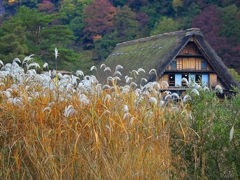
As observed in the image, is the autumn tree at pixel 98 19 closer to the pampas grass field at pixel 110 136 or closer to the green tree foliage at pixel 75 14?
the green tree foliage at pixel 75 14

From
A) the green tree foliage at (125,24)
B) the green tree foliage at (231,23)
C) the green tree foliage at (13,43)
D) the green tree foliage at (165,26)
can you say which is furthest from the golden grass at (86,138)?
the green tree foliage at (125,24)

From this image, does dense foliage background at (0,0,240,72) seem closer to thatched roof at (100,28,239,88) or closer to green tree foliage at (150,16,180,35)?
green tree foliage at (150,16,180,35)

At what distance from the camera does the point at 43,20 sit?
69.2 feet

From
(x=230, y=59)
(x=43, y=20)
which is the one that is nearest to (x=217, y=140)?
(x=43, y=20)

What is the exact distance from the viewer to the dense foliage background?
71.1 ft

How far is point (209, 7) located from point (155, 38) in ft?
36.1

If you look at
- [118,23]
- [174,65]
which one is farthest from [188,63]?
[118,23]

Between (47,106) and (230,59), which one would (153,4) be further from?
(47,106)

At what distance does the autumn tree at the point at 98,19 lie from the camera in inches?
1239

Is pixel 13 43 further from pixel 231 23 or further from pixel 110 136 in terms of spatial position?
pixel 110 136

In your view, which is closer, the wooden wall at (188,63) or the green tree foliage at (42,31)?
the wooden wall at (188,63)

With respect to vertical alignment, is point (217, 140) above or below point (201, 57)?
below

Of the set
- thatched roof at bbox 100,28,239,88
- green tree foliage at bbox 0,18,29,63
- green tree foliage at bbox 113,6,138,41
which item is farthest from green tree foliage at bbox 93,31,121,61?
green tree foliage at bbox 0,18,29,63

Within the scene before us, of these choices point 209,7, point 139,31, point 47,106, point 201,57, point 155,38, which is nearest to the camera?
point 47,106
